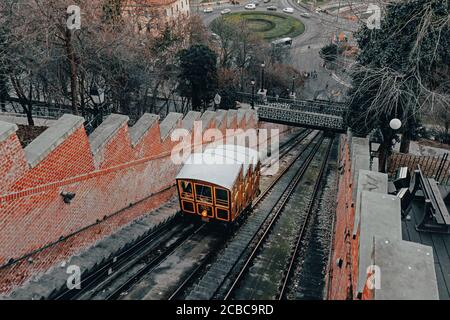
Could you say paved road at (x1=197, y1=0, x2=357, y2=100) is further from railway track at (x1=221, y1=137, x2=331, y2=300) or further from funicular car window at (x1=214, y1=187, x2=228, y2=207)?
funicular car window at (x1=214, y1=187, x2=228, y2=207)

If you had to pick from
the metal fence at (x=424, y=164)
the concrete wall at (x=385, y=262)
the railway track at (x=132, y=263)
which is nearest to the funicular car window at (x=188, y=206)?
the railway track at (x=132, y=263)

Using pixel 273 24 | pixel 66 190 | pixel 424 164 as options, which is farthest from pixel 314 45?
pixel 66 190

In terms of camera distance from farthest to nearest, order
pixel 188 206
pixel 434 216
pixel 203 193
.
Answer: pixel 188 206 < pixel 203 193 < pixel 434 216

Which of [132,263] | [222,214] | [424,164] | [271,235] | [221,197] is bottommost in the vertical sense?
[271,235]

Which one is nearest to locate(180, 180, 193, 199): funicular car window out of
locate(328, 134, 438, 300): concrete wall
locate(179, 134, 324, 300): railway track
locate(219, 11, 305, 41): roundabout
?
locate(179, 134, 324, 300): railway track

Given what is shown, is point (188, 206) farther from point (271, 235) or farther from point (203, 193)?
point (271, 235)

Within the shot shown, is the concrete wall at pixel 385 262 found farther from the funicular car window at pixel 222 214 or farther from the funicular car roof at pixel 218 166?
the funicular car window at pixel 222 214
